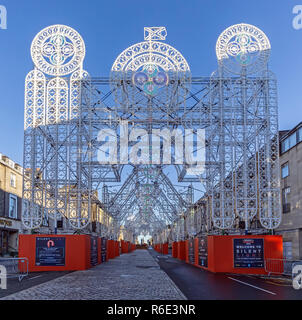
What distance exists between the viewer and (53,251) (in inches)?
1121

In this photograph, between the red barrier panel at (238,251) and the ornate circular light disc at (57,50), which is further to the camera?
the ornate circular light disc at (57,50)

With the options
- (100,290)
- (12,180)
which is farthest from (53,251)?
(12,180)

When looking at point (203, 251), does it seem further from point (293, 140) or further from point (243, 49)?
point (293, 140)

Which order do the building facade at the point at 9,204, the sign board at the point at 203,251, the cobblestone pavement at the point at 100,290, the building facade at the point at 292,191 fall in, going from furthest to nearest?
the building facade at the point at 9,204
the building facade at the point at 292,191
the sign board at the point at 203,251
the cobblestone pavement at the point at 100,290

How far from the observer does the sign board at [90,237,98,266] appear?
32750 mm

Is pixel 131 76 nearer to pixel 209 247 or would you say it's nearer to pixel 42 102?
pixel 42 102

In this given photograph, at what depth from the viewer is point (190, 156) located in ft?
104

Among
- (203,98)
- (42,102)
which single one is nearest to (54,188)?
(42,102)

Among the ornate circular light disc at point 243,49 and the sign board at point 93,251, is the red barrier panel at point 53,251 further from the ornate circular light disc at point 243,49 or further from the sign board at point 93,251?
the ornate circular light disc at point 243,49

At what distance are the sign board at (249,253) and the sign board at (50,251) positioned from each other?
10698 mm

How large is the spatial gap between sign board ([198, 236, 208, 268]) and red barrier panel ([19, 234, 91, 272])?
7976mm

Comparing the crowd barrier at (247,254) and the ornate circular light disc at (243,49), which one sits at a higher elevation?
the ornate circular light disc at (243,49)

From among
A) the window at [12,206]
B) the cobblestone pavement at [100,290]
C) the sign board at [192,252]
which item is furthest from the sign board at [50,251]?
the window at [12,206]

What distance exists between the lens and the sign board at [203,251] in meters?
30.2
